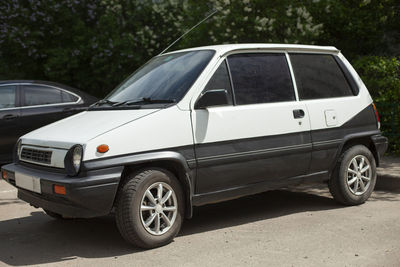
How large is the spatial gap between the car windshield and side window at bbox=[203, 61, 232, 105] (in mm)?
142

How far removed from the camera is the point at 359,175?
6.03 m

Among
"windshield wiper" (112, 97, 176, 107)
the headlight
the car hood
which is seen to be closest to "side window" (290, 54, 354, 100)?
"windshield wiper" (112, 97, 176, 107)

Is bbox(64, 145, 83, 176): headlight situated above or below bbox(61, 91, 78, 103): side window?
below

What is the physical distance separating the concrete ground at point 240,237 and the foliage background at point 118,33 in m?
6.81

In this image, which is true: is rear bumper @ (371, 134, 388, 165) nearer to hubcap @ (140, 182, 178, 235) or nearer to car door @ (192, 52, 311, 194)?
car door @ (192, 52, 311, 194)

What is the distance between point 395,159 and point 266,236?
15.9 ft

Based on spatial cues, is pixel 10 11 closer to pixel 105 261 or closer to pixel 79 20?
pixel 79 20

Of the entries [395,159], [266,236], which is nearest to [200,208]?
[266,236]

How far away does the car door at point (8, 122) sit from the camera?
8688 millimetres

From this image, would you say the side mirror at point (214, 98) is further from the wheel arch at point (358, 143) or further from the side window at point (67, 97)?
the side window at point (67, 97)

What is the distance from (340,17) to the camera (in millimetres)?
12852

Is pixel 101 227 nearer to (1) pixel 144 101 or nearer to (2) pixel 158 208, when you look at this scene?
(2) pixel 158 208

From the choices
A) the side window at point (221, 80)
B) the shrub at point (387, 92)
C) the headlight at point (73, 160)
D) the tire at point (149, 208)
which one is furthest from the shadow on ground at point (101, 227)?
the shrub at point (387, 92)

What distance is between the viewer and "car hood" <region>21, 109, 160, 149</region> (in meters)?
4.35
